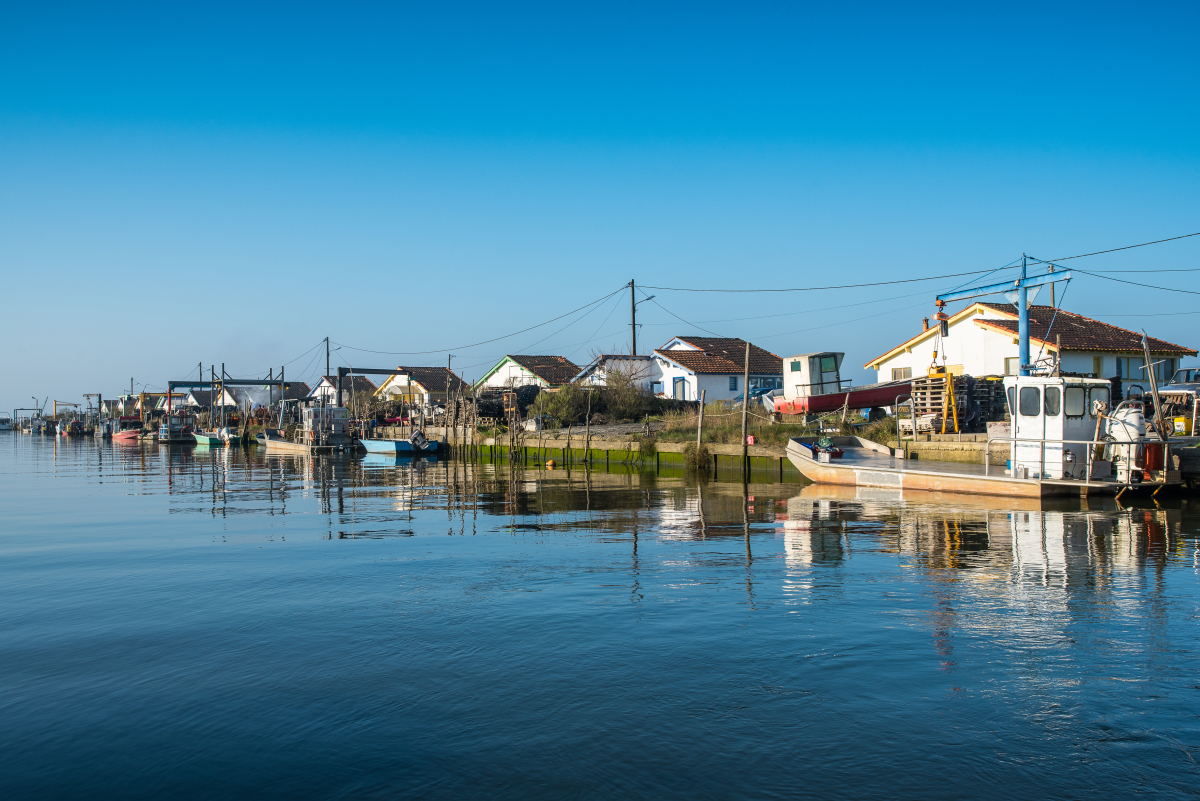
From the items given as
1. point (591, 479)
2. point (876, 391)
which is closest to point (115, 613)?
point (591, 479)

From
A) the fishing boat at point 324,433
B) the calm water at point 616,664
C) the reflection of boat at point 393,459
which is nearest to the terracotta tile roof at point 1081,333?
the calm water at point 616,664

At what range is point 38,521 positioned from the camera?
21.2 meters

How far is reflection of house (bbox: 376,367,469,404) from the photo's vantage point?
7888 cm

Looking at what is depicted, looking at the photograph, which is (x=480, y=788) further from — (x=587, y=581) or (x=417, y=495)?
(x=417, y=495)

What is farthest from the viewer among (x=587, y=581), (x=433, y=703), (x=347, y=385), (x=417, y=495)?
(x=347, y=385)

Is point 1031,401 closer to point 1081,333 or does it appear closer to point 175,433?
point 1081,333

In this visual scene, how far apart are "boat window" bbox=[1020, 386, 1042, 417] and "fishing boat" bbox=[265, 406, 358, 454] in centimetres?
4752

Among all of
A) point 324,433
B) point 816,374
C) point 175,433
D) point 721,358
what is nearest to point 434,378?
point 324,433

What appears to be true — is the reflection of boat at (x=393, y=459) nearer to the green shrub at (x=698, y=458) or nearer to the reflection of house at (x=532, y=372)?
the reflection of house at (x=532, y=372)

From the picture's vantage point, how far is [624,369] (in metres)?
57.3

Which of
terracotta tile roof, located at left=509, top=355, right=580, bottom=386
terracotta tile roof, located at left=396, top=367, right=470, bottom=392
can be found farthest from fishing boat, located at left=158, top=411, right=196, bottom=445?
terracotta tile roof, located at left=509, top=355, right=580, bottom=386

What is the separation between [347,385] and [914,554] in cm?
8808

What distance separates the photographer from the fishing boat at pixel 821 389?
3456cm

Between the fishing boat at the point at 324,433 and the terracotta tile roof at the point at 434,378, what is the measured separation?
17.4 m
